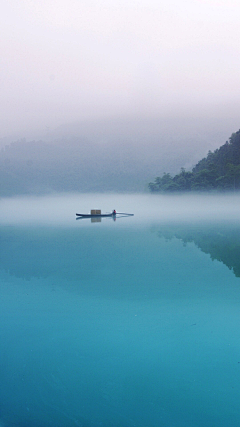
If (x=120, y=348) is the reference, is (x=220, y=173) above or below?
above

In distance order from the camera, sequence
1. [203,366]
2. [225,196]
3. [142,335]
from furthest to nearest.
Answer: [225,196] → [142,335] → [203,366]

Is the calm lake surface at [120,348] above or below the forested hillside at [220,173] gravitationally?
below

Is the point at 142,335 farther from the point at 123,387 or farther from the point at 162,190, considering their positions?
the point at 162,190

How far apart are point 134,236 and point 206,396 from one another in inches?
702

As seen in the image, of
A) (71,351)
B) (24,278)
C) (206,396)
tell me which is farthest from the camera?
(24,278)

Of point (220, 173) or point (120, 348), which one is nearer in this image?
point (120, 348)

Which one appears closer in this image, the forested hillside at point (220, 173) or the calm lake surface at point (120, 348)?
the calm lake surface at point (120, 348)

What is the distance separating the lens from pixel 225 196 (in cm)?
8788

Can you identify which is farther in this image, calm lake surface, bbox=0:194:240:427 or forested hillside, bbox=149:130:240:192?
forested hillside, bbox=149:130:240:192

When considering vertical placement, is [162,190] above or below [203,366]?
above

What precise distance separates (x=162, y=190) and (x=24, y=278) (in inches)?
4535

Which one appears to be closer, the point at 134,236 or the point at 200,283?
the point at 200,283

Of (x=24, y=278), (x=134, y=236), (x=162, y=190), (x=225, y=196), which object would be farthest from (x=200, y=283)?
(x=162, y=190)

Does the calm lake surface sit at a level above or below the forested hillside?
below
